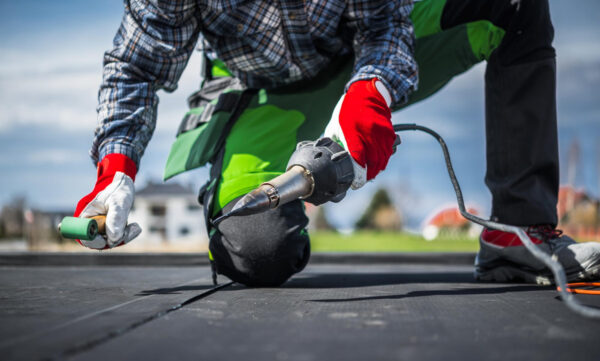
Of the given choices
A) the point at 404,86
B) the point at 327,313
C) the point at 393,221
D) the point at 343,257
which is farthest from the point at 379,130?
the point at 393,221

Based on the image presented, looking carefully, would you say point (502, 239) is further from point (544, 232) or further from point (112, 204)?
point (112, 204)

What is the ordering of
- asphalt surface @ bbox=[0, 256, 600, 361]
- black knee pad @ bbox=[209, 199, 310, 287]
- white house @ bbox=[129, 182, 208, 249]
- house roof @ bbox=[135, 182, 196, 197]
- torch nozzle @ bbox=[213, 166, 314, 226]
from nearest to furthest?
asphalt surface @ bbox=[0, 256, 600, 361], torch nozzle @ bbox=[213, 166, 314, 226], black knee pad @ bbox=[209, 199, 310, 287], white house @ bbox=[129, 182, 208, 249], house roof @ bbox=[135, 182, 196, 197]

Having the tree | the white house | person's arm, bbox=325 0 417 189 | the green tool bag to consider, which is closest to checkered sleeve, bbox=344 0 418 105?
person's arm, bbox=325 0 417 189

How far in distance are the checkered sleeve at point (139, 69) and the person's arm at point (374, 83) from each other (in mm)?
482

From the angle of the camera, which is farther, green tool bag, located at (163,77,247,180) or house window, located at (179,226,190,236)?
house window, located at (179,226,190,236)

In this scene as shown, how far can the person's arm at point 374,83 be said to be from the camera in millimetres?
1021

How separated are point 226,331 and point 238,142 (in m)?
0.92

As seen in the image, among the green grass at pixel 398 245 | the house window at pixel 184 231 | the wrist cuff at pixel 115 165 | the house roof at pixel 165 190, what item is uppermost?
the house roof at pixel 165 190

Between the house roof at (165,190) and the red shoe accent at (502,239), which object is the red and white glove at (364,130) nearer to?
the red shoe accent at (502,239)

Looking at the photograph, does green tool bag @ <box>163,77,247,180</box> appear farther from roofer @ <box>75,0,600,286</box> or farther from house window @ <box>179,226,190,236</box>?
house window @ <box>179,226,190,236</box>

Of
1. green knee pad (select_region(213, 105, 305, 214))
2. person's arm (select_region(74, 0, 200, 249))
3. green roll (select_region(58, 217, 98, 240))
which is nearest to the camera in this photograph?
green roll (select_region(58, 217, 98, 240))

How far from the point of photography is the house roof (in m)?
35.6

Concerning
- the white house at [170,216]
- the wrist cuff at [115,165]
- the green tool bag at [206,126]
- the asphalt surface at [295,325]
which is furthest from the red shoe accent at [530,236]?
the white house at [170,216]

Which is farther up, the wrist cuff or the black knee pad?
the wrist cuff
